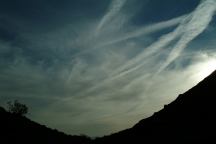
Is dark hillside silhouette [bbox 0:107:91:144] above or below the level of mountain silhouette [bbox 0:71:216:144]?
above

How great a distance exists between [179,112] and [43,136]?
31.0 meters

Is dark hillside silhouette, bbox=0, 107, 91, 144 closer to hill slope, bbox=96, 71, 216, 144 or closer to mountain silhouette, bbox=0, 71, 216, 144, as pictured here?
mountain silhouette, bbox=0, 71, 216, 144

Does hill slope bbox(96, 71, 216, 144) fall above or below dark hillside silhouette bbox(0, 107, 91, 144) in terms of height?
below

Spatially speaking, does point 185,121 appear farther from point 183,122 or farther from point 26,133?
point 26,133

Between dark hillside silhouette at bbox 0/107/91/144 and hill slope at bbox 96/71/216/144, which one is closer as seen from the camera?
hill slope at bbox 96/71/216/144

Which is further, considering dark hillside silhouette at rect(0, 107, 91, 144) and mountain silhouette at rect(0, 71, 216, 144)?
dark hillside silhouette at rect(0, 107, 91, 144)

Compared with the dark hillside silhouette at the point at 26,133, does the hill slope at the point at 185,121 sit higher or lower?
lower

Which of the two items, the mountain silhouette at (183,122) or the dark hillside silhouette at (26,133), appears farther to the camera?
the dark hillside silhouette at (26,133)

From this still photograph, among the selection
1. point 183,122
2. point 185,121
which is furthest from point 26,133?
point 185,121

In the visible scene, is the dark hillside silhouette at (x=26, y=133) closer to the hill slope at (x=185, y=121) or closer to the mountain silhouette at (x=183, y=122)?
the mountain silhouette at (x=183, y=122)

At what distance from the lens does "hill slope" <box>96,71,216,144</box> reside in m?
23.0

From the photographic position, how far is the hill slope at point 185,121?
23031mm

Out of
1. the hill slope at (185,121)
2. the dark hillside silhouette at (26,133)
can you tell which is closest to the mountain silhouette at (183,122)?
the hill slope at (185,121)

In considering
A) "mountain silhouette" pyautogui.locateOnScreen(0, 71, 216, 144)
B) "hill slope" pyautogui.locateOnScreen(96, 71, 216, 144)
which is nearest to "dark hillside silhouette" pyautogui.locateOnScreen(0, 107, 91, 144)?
"mountain silhouette" pyautogui.locateOnScreen(0, 71, 216, 144)
